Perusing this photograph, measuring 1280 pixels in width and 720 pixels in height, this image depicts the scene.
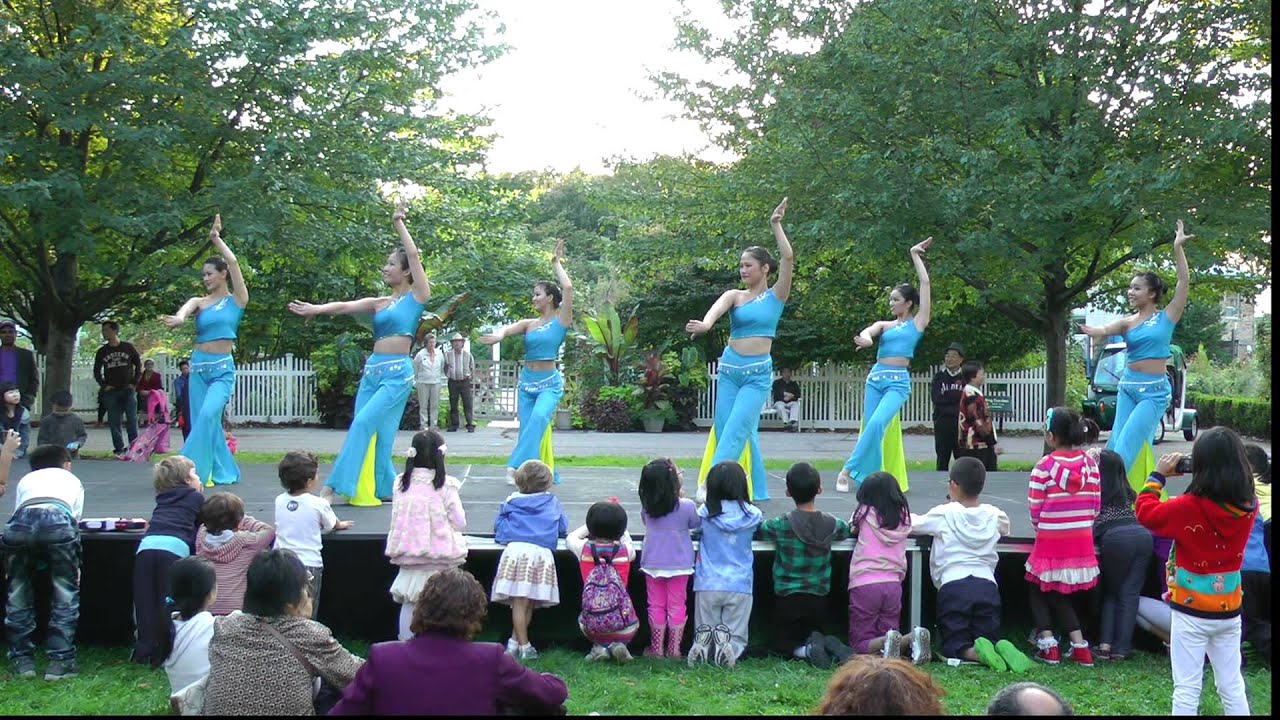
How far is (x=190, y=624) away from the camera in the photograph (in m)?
4.75

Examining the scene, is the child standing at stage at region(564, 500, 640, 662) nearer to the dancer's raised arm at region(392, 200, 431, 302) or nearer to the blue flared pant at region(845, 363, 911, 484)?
the dancer's raised arm at region(392, 200, 431, 302)

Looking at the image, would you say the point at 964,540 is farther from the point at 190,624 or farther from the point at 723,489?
the point at 190,624

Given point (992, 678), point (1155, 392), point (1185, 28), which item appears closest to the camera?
point (992, 678)

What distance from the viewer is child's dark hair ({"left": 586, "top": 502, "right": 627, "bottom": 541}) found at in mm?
5750

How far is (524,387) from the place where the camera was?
893 centimetres

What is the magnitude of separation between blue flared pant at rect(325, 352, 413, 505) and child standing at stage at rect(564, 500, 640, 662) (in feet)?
8.08

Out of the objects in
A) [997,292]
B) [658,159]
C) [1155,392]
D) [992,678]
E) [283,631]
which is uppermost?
[658,159]

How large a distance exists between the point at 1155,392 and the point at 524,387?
15.7ft

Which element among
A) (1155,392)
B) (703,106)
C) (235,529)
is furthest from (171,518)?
(703,106)

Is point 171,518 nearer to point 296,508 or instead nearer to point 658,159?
point 296,508

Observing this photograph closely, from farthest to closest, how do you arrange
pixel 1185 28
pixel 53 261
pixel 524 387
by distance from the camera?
1. pixel 53 261
2. pixel 1185 28
3. pixel 524 387

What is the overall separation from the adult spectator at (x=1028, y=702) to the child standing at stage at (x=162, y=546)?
426 cm

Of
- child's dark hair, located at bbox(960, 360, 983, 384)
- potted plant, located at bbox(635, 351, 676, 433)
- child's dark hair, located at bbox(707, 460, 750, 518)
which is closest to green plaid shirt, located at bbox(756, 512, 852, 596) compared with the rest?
child's dark hair, located at bbox(707, 460, 750, 518)

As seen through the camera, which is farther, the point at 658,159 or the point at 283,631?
the point at 658,159
